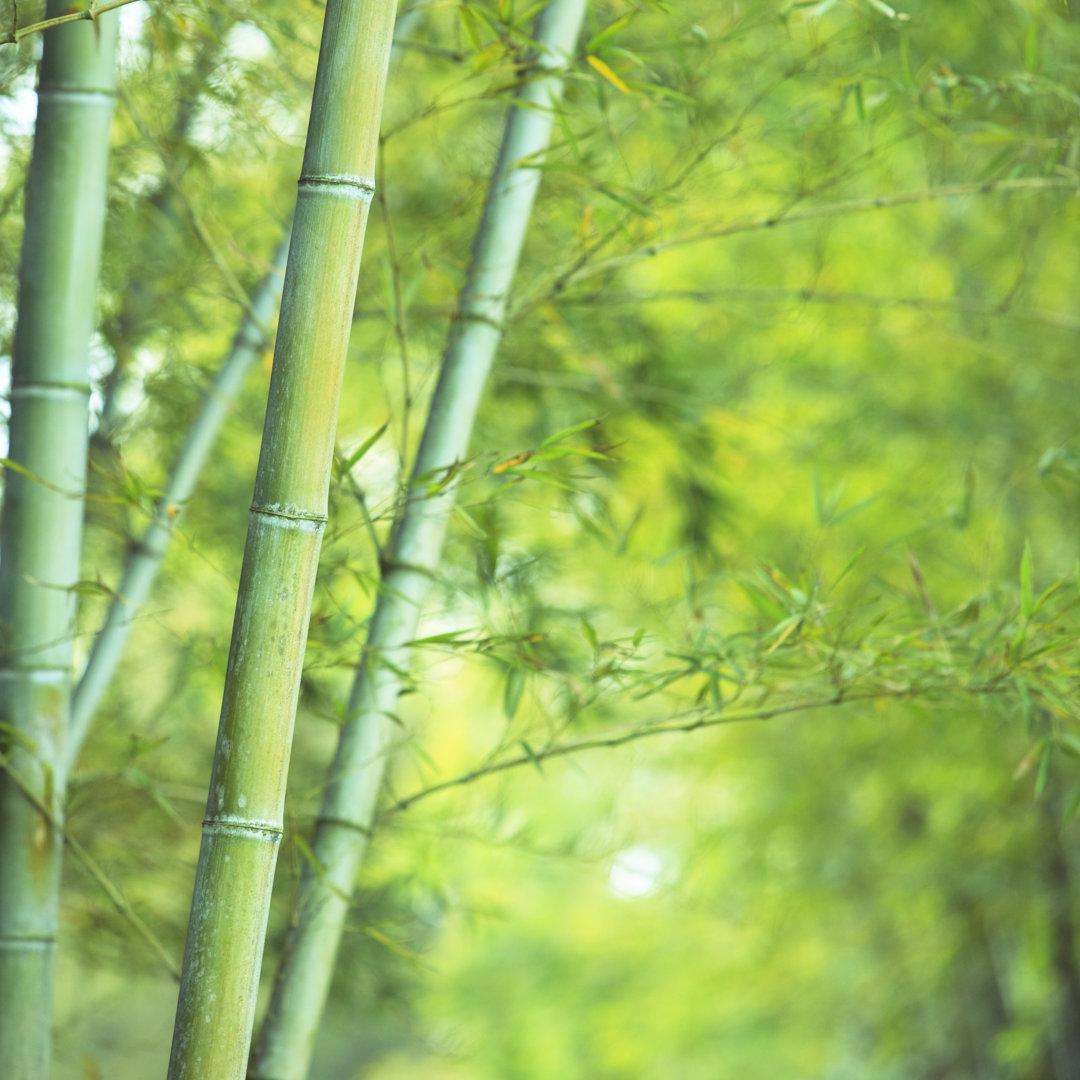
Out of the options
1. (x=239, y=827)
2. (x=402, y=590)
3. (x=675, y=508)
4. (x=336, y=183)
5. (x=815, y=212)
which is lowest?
(x=239, y=827)

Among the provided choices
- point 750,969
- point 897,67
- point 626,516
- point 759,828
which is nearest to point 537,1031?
point 750,969

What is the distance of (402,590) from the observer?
1.23m

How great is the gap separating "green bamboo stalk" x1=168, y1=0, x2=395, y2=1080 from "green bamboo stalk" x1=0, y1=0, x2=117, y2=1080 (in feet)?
1.31

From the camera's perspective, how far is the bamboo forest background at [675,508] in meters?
1.27

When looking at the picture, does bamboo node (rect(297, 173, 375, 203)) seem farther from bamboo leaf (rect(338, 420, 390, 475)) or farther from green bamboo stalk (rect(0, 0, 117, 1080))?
green bamboo stalk (rect(0, 0, 117, 1080))

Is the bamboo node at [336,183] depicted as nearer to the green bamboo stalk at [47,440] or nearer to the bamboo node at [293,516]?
the bamboo node at [293,516]

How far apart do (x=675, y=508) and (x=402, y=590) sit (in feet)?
6.85

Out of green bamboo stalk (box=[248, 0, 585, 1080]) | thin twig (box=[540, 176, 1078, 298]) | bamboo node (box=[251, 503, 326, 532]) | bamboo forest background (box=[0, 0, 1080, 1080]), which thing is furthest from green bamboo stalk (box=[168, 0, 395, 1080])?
thin twig (box=[540, 176, 1078, 298])

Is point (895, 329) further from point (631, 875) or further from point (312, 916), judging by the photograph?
point (312, 916)

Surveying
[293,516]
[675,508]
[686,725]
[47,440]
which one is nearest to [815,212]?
[686,725]

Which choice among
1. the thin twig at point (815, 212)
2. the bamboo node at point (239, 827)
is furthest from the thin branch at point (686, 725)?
the thin twig at point (815, 212)

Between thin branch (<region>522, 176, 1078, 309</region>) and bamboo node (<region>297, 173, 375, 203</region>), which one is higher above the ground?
thin branch (<region>522, 176, 1078, 309</region>)

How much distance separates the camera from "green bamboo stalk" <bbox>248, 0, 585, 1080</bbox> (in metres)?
1.14

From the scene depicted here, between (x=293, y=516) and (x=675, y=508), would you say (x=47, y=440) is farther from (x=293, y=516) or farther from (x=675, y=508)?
(x=675, y=508)
